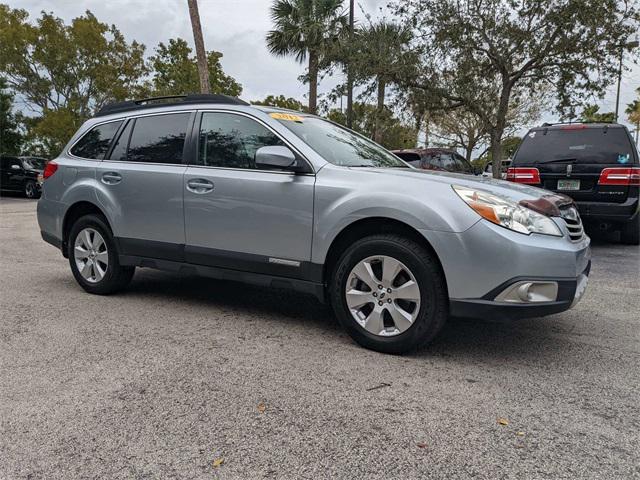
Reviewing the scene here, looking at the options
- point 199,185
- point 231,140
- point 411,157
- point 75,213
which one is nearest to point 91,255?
point 75,213

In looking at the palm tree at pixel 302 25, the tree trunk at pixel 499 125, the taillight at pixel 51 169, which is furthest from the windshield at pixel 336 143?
the palm tree at pixel 302 25

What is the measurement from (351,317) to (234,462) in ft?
5.15

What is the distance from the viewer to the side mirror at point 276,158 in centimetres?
387

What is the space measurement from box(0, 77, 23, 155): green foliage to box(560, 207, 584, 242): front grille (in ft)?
108

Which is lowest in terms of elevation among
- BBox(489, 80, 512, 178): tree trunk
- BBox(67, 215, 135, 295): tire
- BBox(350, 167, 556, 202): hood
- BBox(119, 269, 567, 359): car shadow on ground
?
BBox(119, 269, 567, 359): car shadow on ground

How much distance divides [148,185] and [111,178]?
525 millimetres

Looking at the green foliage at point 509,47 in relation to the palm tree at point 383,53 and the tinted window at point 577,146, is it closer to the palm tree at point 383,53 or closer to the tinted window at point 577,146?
the palm tree at point 383,53

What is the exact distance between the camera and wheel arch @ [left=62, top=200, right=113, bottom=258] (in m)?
5.23

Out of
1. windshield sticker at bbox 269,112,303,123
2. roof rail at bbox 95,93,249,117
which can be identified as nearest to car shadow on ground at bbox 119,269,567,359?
windshield sticker at bbox 269,112,303,123

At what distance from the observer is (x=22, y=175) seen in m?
22.3

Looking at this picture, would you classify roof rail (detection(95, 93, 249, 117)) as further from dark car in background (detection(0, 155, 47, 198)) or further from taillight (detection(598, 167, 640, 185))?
dark car in background (detection(0, 155, 47, 198))

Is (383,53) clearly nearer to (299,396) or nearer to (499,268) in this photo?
(499,268)

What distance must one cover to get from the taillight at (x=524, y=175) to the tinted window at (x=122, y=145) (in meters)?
5.56

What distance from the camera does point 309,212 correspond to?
12.8 ft
